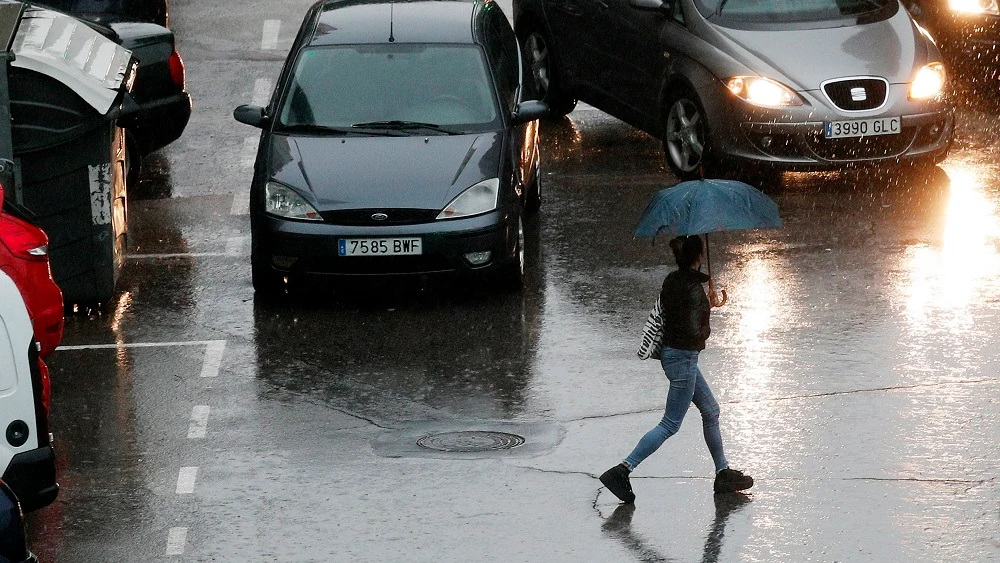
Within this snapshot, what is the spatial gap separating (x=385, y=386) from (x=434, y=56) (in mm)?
3403

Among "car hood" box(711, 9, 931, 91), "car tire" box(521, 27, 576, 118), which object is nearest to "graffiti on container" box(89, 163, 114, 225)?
"car hood" box(711, 9, 931, 91)

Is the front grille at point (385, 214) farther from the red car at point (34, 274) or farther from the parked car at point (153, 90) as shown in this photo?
the parked car at point (153, 90)

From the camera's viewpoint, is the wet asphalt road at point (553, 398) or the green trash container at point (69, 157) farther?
the green trash container at point (69, 157)

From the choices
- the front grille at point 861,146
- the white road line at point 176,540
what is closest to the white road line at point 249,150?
the front grille at point 861,146

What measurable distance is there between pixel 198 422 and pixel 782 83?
21.1 feet

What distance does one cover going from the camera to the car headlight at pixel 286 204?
11.3 metres

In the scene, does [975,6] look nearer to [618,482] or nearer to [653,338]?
[653,338]

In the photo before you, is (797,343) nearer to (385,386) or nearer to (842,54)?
(385,386)

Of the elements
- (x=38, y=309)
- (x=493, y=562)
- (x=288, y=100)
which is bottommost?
(x=493, y=562)

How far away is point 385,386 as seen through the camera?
32.7 feet

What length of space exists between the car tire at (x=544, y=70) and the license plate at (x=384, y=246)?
603 cm

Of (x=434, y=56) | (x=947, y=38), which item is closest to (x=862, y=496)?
(x=434, y=56)

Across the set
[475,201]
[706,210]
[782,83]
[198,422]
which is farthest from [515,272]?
[706,210]

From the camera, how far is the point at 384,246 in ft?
36.6
